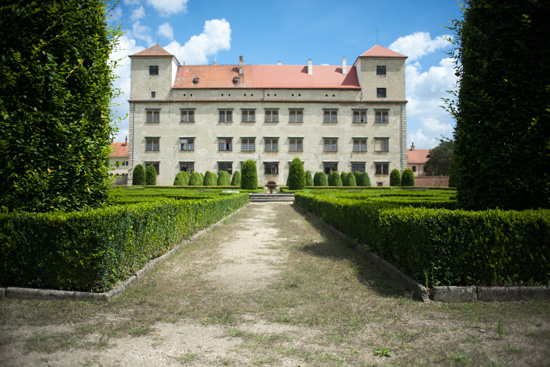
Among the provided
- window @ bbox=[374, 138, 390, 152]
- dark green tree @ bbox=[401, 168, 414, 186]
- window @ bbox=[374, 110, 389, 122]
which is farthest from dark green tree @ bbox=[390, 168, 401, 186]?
window @ bbox=[374, 110, 389, 122]

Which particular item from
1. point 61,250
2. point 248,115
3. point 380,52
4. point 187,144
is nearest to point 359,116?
point 380,52

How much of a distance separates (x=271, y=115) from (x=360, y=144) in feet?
38.4

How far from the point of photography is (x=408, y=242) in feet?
16.2

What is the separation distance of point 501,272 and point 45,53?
7061 millimetres

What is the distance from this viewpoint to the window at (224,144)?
4116 cm

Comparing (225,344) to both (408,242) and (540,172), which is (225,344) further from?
(540,172)

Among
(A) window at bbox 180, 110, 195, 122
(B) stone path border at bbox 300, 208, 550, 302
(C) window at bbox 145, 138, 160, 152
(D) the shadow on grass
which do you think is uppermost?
(A) window at bbox 180, 110, 195, 122

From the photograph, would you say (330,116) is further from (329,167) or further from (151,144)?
(151,144)

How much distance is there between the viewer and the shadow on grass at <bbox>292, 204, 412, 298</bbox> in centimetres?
465

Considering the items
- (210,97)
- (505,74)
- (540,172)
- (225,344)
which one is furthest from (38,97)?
(210,97)

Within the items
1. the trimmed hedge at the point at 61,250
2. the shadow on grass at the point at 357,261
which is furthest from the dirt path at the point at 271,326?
the trimmed hedge at the point at 61,250

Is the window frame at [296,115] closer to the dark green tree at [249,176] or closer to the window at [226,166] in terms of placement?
the window at [226,166]

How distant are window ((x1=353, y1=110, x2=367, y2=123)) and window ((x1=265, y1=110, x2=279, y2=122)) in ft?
32.0

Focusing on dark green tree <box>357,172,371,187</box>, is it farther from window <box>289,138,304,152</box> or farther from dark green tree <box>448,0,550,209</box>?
dark green tree <box>448,0,550,209</box>
